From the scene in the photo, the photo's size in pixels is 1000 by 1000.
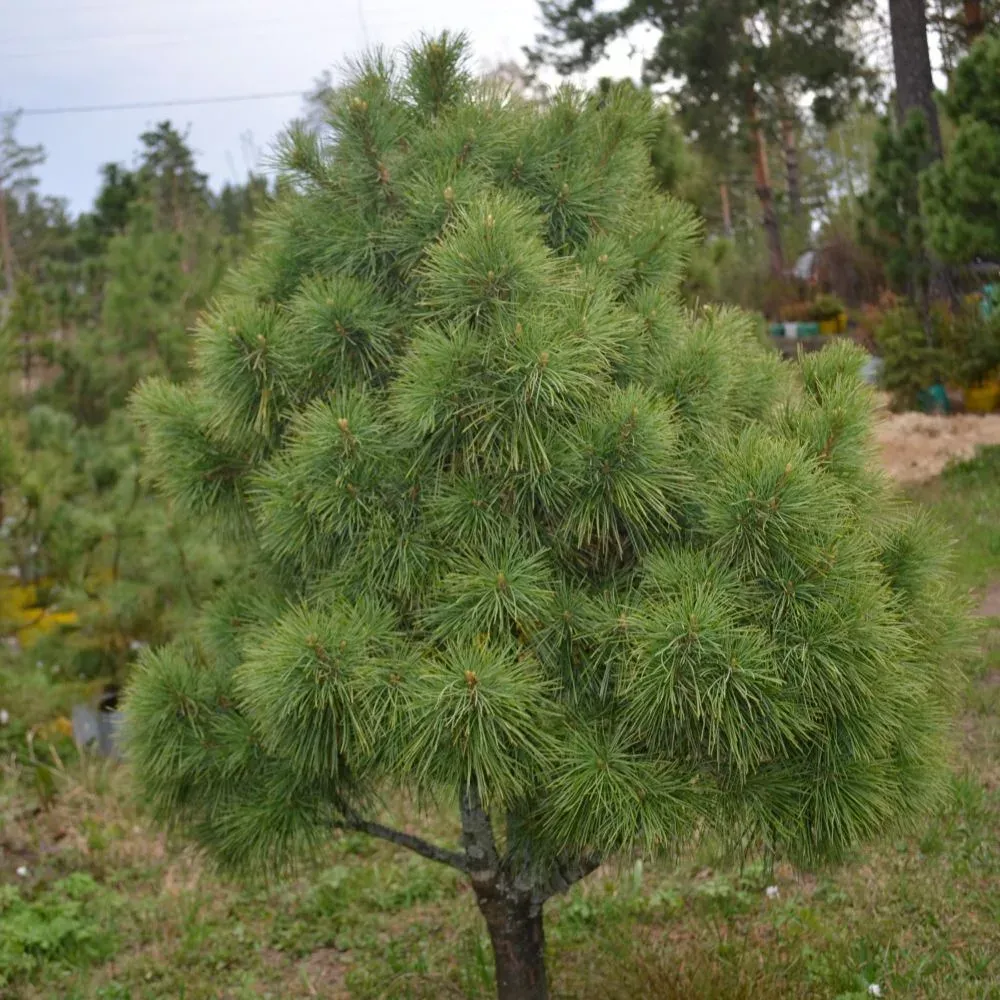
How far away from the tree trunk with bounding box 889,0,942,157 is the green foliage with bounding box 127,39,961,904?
8698 millimetres

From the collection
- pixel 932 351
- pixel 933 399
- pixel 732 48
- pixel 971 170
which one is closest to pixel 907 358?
pixel 932 351

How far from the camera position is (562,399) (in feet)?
6.64

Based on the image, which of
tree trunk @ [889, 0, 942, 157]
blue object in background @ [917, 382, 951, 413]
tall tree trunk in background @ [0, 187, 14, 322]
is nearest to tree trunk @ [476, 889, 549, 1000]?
blue object in background @ [917, 382, 951, 413]

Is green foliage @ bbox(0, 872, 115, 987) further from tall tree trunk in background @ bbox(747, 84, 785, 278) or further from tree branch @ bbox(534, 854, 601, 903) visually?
tall tree trunk in background @ bbox(747, 84, 785, 278)

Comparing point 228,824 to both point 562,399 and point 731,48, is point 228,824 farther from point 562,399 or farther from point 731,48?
point 731,48

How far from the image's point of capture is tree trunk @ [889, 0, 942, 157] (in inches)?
387

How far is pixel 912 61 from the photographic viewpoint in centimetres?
1002

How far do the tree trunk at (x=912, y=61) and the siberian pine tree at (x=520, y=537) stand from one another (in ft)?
28.4

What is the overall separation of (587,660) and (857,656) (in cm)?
49

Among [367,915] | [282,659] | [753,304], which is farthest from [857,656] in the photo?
[753,304]

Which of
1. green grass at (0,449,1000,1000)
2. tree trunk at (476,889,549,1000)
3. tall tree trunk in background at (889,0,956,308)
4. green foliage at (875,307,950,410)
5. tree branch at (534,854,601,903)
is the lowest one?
green grass at (0,449,1000,1000)

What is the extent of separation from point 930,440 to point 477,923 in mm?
6529

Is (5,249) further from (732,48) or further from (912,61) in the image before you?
(912,61)

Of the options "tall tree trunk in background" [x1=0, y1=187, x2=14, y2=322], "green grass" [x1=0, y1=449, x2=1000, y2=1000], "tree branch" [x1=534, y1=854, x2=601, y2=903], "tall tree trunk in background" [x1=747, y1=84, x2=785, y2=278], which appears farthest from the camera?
"tall tree trunk in background" [x1=0, y1=187, x2=14, y2=322]
